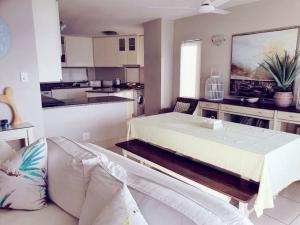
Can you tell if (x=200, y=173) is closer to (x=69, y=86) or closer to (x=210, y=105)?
(x=210, y=105)

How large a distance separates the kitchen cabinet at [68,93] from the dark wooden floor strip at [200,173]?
3.93 metres

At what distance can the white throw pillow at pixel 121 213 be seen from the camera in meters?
0.83

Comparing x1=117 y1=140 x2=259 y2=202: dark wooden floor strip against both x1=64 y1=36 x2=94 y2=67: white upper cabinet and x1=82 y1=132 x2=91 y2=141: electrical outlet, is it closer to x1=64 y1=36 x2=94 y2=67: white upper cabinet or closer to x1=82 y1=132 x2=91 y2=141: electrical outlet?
x1=82 y1=132 x2=91 y2=141: electrical outlet

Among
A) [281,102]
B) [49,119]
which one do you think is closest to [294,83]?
[281,102]

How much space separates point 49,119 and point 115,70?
4.30 meters

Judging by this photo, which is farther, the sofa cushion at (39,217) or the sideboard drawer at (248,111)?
the sideboard drawer at (248,111)

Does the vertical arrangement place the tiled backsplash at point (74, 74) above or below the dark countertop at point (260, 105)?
above

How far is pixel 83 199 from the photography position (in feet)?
4.08

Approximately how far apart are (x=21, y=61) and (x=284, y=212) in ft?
10.4

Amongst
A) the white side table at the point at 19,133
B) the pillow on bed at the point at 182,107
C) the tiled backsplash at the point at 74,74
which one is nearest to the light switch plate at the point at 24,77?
the white side table at the point at 19,133

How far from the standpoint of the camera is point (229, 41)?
4.03 meters

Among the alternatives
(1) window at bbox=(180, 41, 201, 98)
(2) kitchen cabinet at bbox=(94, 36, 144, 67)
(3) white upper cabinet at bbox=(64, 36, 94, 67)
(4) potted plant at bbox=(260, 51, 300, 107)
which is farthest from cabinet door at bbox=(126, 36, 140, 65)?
(4) potted plant at bbox=(260, 51, 300, 107)

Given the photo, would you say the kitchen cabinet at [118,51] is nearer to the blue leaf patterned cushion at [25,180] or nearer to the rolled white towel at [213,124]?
the rolled white towel at [213,124]

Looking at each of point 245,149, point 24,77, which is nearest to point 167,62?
point 24,77
